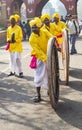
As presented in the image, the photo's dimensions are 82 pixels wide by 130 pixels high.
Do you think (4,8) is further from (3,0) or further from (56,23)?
(56,23)

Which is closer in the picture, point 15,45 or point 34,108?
point 34,108

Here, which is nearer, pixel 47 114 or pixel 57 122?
pixel 57 122

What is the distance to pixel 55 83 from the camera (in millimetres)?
7602

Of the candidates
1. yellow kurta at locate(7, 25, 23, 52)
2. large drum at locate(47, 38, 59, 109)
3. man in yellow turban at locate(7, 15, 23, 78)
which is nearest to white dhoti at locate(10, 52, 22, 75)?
man in yellow turban at locate(7, 15, 23, 78)

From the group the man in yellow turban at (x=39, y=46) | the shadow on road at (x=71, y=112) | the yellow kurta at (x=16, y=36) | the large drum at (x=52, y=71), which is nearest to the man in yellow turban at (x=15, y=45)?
the yellow kurta at (x=16, y=36)

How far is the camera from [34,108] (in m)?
7.74

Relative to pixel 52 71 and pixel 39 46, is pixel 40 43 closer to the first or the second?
pixel 39 46

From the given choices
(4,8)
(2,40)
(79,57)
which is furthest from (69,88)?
(4,8)

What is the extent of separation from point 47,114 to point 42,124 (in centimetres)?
60

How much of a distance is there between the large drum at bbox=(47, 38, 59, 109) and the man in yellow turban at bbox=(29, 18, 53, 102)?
1.20 ft

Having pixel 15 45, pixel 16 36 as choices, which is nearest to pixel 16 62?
pixel 15 45

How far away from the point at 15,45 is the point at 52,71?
4.52 meters

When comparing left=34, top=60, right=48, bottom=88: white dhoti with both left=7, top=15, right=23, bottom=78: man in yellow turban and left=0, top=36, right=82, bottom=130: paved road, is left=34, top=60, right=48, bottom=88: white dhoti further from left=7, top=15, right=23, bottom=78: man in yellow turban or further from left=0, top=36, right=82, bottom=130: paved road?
left=7, top=15, right=23, bottom=78: man in yellow turban

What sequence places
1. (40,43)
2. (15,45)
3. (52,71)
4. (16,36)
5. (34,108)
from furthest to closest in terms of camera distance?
(15,45), (16,36), (40,43), (34,108), (52,71)
